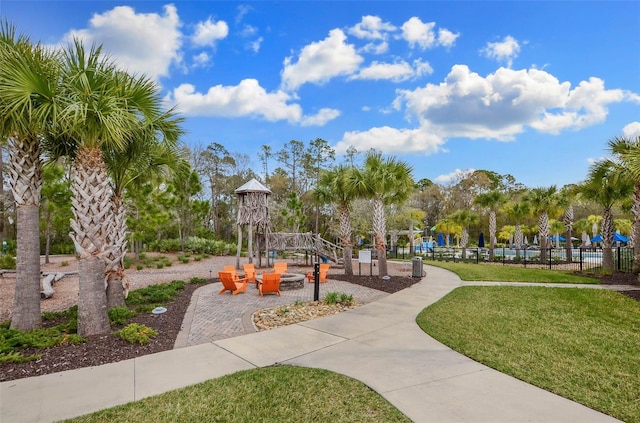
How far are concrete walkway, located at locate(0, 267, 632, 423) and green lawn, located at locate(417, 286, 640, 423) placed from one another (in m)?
0.39

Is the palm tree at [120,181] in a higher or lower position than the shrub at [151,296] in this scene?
higher

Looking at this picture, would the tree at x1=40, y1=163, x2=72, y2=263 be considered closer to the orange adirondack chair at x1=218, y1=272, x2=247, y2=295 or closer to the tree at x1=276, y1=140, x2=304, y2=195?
the orange adirondack chair at x1=218, y1=272, x2=247, y2=295

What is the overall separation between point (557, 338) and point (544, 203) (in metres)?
22.0

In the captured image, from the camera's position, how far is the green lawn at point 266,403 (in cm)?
364

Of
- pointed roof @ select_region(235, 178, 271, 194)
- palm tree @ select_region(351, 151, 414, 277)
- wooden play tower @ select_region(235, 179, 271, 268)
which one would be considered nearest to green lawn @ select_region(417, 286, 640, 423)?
palm tree @ select_region(351, 151, 414, 277)

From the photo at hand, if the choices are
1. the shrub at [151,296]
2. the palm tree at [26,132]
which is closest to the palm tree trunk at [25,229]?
the palm tree at [26,132]

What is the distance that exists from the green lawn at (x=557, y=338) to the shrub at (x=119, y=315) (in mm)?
6701

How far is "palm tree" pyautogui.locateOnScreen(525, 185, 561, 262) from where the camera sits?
2439 centimetres

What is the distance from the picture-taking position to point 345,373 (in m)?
4.84

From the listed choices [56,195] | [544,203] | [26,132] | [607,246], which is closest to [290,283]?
[26,132]

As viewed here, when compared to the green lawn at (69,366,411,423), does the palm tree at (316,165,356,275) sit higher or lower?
higher

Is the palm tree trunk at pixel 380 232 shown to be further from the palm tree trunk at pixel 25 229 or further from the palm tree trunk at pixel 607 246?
the palm tree trunk at pixel 25 229

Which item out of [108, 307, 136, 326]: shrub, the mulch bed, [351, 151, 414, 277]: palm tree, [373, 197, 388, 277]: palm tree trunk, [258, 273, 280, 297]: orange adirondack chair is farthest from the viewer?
[373, 197, 388, 277]: palm tree trunk

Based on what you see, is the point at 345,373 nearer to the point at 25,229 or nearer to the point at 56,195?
the point at 25,229
